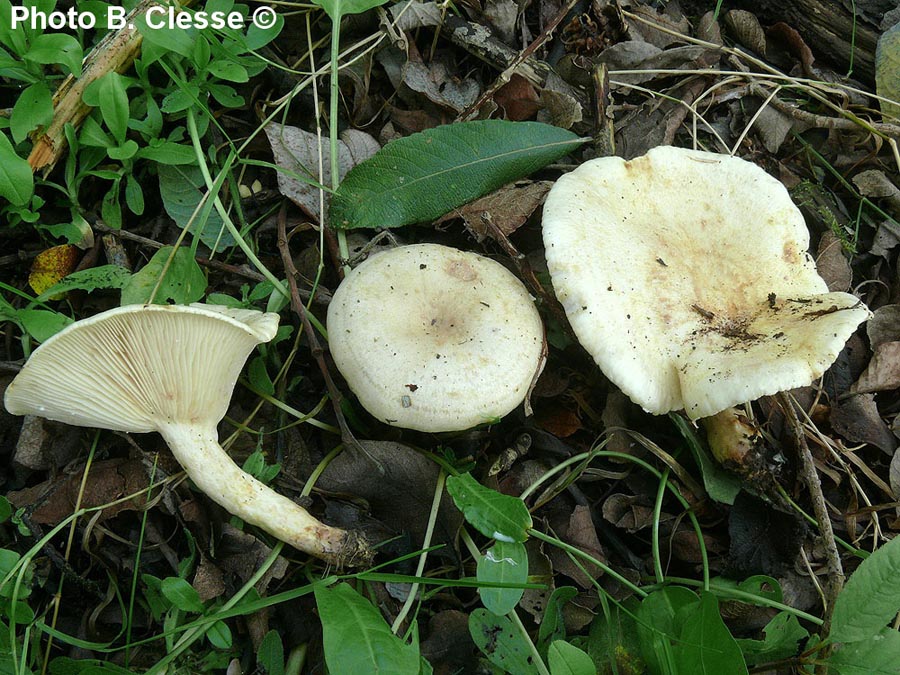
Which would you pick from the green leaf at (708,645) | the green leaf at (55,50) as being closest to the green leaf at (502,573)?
the green leaf at (708,645)

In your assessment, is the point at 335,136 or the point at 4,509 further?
the point at 335,136

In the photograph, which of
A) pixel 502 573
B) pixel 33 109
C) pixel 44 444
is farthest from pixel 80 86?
pixel 502 573

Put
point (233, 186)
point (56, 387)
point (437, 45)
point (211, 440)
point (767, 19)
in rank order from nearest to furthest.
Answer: point (56, 387) → point (211, 440) → point (233, 186) → point (437, 45) → point (767, 19)

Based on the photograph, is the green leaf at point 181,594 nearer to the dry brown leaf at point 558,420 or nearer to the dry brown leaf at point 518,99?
the dry brown leaf at point 558,420

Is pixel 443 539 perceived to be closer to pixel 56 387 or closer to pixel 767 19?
pixel 56 387

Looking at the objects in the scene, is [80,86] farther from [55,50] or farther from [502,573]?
[502,573]

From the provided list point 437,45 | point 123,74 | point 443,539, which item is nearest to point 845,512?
point 443,539
